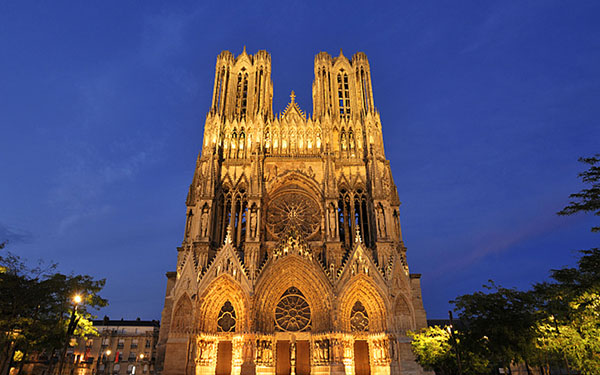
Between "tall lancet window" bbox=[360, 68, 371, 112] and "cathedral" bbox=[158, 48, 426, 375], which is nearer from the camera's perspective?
"cathedral" bbox=[158, 48, 426, 375]

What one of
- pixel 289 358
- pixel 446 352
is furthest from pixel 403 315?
pixel 289 358

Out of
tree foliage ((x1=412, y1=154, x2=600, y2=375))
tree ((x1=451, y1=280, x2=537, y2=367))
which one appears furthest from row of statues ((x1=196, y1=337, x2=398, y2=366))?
tree ((x1=451, y1=280, x2=537, y2=367))

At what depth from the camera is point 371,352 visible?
98.6 feet

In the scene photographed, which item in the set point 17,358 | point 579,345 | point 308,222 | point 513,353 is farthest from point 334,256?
point 17,358

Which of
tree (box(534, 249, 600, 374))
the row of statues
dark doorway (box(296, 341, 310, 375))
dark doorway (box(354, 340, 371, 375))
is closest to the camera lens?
tree (box(534, 249, 600, 374))

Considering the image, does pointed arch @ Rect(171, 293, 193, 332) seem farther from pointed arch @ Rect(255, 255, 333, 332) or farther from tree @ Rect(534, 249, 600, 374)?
tree @ Rect(534, 249, 600, 374)

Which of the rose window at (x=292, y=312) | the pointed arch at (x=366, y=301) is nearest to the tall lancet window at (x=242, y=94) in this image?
the rose window at (x=292, y=312)

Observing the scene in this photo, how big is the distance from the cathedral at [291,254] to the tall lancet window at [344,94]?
0.37 metres

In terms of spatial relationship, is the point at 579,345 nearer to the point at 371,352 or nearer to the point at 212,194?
the point at 371,352

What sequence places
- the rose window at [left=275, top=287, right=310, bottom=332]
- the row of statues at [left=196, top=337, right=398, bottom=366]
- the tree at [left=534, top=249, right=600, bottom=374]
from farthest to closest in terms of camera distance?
the rose window at [left=275, top=287, right=310, bottom=332] → the row of statues at [left=196, top=337, right=398, bottom=366] → the tree at [left=534, top=249, right=600, bottom=374]

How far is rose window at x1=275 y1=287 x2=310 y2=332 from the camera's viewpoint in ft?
103

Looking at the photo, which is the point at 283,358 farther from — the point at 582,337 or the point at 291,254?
the point at 582,337

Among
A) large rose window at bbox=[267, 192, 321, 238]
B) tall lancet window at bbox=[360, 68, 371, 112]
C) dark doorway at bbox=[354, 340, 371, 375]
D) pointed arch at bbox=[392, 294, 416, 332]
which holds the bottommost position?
dark doorway at bbox=[354, 340, 371, 375]

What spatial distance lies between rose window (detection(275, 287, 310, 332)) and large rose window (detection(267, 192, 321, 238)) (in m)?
5.67
